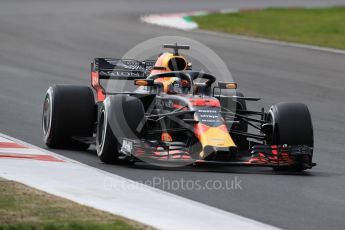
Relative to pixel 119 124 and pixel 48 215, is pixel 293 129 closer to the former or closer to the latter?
pixel 119 124

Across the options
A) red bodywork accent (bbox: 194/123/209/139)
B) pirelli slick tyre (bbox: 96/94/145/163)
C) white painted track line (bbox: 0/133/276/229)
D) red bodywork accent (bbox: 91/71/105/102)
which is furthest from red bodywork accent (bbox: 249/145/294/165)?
red bodywork accent (bbox: 91/71/105/102)

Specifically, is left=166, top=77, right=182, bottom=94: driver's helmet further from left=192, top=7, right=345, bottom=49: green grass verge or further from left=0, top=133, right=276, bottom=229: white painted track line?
left=192, top=7, right=345, bottom=49: green grass verge

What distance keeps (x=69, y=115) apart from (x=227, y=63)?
12798mm

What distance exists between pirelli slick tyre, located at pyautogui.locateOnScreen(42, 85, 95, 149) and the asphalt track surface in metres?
0.31

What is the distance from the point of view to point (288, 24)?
35.2 meters

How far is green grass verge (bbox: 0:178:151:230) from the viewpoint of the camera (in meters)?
8.41

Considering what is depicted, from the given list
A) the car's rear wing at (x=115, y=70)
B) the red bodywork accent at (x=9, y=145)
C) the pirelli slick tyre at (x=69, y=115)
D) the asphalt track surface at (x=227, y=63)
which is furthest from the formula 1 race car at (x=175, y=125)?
the car's rear wing at (x=115, y=70)

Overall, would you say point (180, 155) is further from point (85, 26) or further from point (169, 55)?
point (85, 26)

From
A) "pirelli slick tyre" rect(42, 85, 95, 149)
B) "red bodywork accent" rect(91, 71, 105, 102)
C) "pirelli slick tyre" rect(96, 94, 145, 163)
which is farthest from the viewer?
"red bodywork accent" rect(91, 71, 105, 102)

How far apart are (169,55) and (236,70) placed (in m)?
11.3

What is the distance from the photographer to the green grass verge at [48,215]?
841cm

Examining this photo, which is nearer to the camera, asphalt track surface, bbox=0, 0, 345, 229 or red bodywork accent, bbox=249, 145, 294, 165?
asphalt track surface, bbox=0, 0, 345, 229

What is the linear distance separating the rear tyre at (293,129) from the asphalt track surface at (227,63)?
0.64ft

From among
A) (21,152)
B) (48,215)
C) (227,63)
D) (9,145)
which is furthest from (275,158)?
(227,63)
